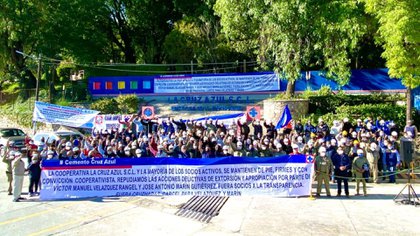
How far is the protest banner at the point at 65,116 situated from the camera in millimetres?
22531

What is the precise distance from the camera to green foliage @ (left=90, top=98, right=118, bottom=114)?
29266 millimetres

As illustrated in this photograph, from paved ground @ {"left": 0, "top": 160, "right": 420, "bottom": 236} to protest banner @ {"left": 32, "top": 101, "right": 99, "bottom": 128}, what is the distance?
394 inches

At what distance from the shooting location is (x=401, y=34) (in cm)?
1638

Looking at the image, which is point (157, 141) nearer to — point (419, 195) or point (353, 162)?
point (353, 162)

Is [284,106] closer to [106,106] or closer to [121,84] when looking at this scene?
[106,106]

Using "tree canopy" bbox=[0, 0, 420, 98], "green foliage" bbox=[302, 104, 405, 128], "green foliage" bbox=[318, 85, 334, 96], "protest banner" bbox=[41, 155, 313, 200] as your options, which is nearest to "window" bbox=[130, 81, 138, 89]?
"tree canopy" bbox=[0, 0, 420, 98]

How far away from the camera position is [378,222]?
32.7ft

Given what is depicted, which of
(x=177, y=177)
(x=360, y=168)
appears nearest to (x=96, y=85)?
(x=177, y=177)

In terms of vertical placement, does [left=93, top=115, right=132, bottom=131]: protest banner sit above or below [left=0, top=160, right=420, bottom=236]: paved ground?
above

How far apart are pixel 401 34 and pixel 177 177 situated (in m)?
10.8

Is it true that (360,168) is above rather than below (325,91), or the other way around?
below

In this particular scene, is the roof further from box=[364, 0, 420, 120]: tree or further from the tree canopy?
box=[364, 0, 420, 120]: tree

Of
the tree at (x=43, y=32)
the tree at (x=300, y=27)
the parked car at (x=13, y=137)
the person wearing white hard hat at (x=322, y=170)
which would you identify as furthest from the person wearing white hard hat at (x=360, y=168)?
the tree at (x=43, y=32)

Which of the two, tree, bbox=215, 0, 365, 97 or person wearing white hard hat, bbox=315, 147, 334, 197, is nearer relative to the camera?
person wearing white hard hat, bbox=315, 147, 334, 197
